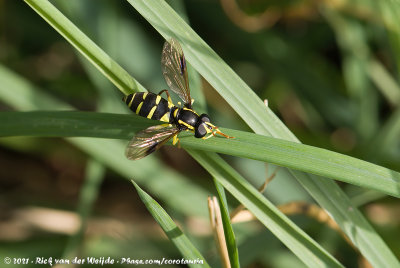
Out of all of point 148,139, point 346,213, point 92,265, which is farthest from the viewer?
point 92,265

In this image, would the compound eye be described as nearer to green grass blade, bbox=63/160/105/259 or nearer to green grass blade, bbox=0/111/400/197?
green grass blade, bbox=0/111/400/197

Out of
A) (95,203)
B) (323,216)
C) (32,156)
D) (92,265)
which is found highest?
(32,156)

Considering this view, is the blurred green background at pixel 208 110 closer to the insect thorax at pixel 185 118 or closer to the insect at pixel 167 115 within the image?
the insect at pixel 167 115

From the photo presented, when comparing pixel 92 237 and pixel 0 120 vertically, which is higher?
pixel 92 237

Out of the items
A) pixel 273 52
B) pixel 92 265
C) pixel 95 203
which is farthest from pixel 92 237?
pixel 273 52

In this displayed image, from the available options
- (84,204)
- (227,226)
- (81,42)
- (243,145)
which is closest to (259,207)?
(227,226)

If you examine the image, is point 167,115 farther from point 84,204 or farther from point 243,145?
point 84,204

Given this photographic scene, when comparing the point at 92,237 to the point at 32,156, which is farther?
the point at 32,156

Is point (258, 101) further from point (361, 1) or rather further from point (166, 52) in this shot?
point (361, 1)
